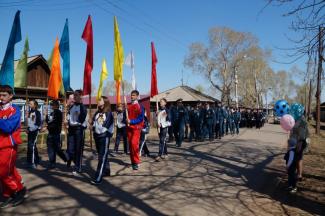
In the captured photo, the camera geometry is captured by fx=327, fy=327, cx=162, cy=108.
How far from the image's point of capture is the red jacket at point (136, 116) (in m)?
8.34

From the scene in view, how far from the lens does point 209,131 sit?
56.7 feet

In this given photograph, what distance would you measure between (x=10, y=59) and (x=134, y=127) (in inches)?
164

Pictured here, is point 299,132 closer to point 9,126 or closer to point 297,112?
point 297,112

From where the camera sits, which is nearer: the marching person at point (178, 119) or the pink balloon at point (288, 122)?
the pink balloon at point (288, 122)

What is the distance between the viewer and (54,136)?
8523 mm

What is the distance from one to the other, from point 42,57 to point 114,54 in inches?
772

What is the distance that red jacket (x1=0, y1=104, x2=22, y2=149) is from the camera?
525 cm

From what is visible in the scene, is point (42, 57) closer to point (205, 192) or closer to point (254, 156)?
point (254, 156)

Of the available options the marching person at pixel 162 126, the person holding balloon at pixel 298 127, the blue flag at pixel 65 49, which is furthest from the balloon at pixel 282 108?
the blue flag at pixel 65 49

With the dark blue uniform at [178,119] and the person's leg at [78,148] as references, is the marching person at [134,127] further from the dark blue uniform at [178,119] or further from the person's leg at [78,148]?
the dark blue uniform at [178,119]

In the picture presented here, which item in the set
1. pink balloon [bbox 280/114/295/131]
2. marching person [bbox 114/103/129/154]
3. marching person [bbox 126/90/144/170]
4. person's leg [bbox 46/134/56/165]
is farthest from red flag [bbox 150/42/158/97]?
pink balloon [bbox 280/114/295/131]

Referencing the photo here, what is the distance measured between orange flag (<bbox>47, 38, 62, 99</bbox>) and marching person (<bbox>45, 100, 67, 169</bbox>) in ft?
9.08

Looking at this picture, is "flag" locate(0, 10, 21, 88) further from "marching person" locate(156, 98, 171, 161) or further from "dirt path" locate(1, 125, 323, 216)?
"marching person" locate(156, 98, 171, 161)

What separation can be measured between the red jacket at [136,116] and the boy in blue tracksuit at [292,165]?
3623 millimetres
